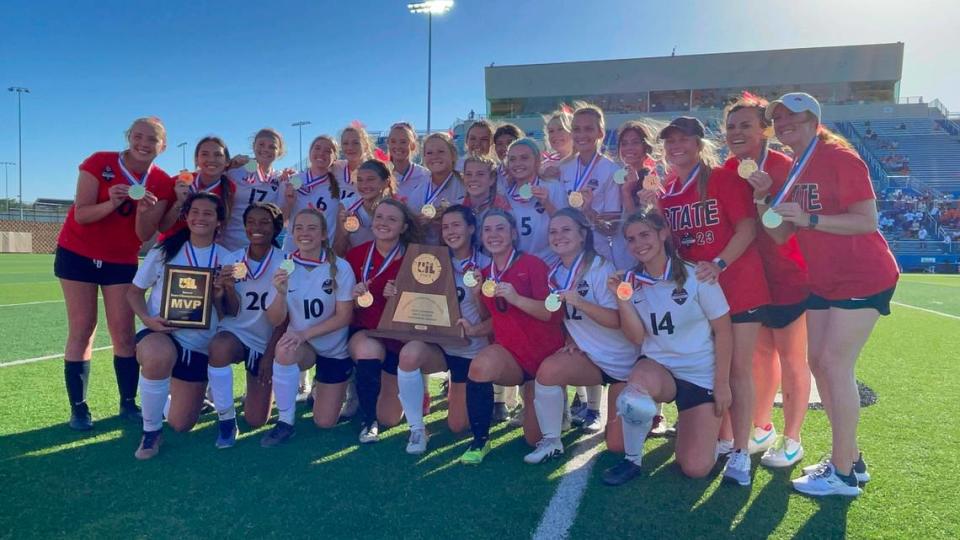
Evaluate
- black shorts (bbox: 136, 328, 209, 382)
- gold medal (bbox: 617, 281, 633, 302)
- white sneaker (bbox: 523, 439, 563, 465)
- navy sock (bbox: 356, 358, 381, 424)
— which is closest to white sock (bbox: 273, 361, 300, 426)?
navy sock (bbox: 356, 358, 381, 424)

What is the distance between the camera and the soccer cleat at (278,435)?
12.2ft

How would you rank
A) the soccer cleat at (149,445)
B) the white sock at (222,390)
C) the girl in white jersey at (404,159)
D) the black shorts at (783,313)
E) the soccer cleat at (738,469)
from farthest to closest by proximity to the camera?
1. the girl in white jersey at (404,159)
2. the white sock at (222,390)
3. the soccer cleat at (149,445)
4. the black shorts at (783,313)
5. the soccer cleat at (738,469)

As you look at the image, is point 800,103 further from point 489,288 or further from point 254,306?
point 254,306

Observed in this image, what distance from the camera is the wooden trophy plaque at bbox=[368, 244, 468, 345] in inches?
152

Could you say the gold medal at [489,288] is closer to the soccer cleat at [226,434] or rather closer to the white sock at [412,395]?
the white sock at [412,395]

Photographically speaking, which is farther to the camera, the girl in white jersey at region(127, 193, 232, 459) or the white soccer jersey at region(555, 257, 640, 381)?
the girl in white jersey at region(127, 193, 232, 459)

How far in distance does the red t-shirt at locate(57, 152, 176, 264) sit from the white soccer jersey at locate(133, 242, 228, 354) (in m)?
0.34

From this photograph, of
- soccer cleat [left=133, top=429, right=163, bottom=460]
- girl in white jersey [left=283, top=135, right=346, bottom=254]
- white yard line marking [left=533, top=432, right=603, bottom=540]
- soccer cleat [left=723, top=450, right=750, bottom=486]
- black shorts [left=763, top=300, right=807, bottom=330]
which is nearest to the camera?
white yard line marking [left=533, top=432, right=603, bottom=540]

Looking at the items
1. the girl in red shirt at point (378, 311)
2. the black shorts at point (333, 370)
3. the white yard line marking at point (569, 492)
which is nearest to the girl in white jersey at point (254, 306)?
the black shorts at point (333, 370)

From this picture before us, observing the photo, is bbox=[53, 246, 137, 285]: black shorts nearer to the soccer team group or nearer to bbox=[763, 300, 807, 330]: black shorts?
the soccer team group

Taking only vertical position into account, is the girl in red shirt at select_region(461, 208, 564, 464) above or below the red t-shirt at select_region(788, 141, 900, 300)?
below

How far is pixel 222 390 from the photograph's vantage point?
3.70 meters

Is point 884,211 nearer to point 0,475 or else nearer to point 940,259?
point 940,259

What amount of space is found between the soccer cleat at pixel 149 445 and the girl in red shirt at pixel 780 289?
3.59 m
